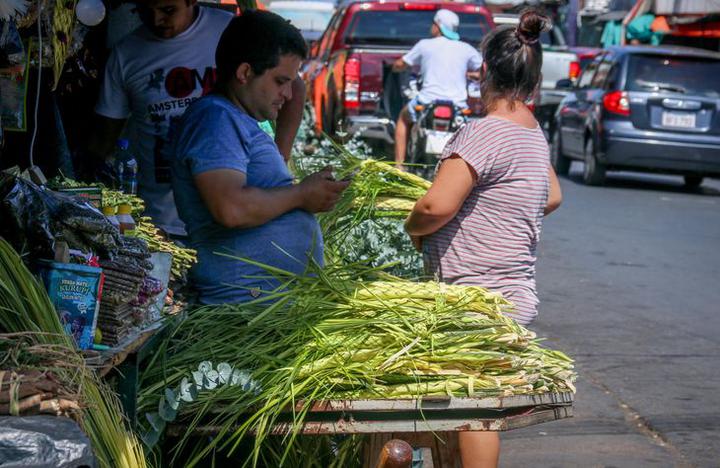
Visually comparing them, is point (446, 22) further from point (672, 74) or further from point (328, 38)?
point (672, 74)

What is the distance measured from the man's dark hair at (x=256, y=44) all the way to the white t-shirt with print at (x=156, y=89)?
1185 mm

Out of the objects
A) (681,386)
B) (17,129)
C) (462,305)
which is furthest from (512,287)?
(681,386)

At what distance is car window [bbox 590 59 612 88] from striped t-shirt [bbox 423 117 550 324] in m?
12.3

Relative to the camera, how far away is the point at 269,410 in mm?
3158

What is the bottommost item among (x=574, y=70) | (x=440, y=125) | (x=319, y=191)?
(x=574, y=70)

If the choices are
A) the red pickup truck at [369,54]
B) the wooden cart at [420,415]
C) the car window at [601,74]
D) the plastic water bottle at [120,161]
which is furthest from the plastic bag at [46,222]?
the car window at [601,74]

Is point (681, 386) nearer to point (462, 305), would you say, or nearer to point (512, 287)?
point (512, 287)

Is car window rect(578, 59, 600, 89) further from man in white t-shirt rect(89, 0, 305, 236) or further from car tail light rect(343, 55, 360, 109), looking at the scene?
man in white t-shirt rect(89, 0, 305, 236)

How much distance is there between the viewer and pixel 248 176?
11.8 feet

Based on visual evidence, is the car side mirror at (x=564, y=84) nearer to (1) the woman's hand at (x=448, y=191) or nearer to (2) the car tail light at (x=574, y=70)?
(2) the car tail light at (x=574, y=70)

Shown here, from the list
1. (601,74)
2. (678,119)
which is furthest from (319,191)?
(601,74)

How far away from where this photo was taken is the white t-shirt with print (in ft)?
15.8

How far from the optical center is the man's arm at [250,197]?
135 inches

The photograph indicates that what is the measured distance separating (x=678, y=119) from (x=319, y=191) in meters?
12.5
